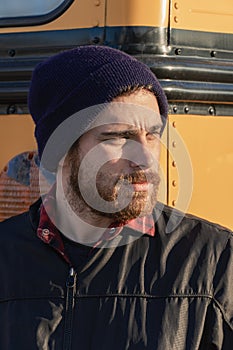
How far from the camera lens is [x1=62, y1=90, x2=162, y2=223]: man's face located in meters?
1.55

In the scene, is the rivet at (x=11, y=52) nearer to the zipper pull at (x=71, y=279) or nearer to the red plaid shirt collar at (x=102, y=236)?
the red plaid shirt collar at (x=102, y=236)

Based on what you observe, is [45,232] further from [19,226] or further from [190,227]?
[190,227]

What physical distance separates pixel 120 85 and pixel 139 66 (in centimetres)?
9

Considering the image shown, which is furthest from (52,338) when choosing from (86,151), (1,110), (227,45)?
(227,45)

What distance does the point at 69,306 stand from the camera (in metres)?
1.50

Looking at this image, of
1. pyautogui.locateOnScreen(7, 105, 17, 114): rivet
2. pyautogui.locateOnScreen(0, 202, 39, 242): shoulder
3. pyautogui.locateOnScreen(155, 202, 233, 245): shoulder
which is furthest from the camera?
pyautogui.locateOnScreen(7, 105, 17, 114): rivet

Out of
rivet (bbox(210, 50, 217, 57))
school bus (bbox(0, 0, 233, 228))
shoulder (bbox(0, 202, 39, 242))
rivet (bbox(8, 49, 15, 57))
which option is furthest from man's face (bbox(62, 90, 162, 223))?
rivet (bbox(8, 49, 15, 57))

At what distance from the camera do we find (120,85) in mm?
1596

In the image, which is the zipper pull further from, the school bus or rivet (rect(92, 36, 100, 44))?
rivet (rect(92, 36, 100, 44))

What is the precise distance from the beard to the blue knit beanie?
0.16 metres

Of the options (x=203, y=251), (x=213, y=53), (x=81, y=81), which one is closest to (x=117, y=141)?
(x=81, y=81)

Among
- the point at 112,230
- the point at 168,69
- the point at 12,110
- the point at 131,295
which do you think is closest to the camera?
the point at 131,295

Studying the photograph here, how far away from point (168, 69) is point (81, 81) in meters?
0.57

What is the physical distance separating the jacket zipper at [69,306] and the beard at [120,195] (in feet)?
0.49
